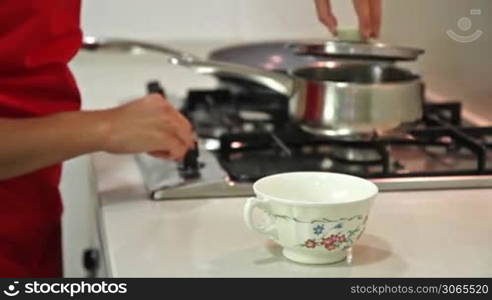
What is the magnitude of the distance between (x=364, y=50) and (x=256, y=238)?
336mm

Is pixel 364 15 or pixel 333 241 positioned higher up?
pixel 364 15

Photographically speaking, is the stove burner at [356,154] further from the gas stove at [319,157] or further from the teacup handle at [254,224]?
the teacup handle at [254,224]

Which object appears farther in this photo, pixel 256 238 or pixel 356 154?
pixel 356 154

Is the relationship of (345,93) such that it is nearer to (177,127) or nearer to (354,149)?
(354,149)

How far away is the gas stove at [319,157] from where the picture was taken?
98 cm

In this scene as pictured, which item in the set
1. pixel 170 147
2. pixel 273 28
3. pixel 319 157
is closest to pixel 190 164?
pixel 170 147

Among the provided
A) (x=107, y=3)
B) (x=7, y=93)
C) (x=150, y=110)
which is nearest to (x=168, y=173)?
(x=150, y=110)

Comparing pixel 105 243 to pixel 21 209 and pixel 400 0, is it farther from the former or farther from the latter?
pixel 400 0

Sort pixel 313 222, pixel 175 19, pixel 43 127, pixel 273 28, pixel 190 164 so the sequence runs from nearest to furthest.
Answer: pixel 313 222, pixel 43 127, pixel 190 164, pixel 273 28, pixel 175 19

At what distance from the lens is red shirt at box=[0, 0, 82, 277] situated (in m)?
0.94

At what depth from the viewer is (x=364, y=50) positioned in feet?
3.53

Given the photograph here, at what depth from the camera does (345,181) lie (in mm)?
818

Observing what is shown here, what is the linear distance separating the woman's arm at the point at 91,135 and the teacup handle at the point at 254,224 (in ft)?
0.73

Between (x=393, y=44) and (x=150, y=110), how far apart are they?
0.97 ft
